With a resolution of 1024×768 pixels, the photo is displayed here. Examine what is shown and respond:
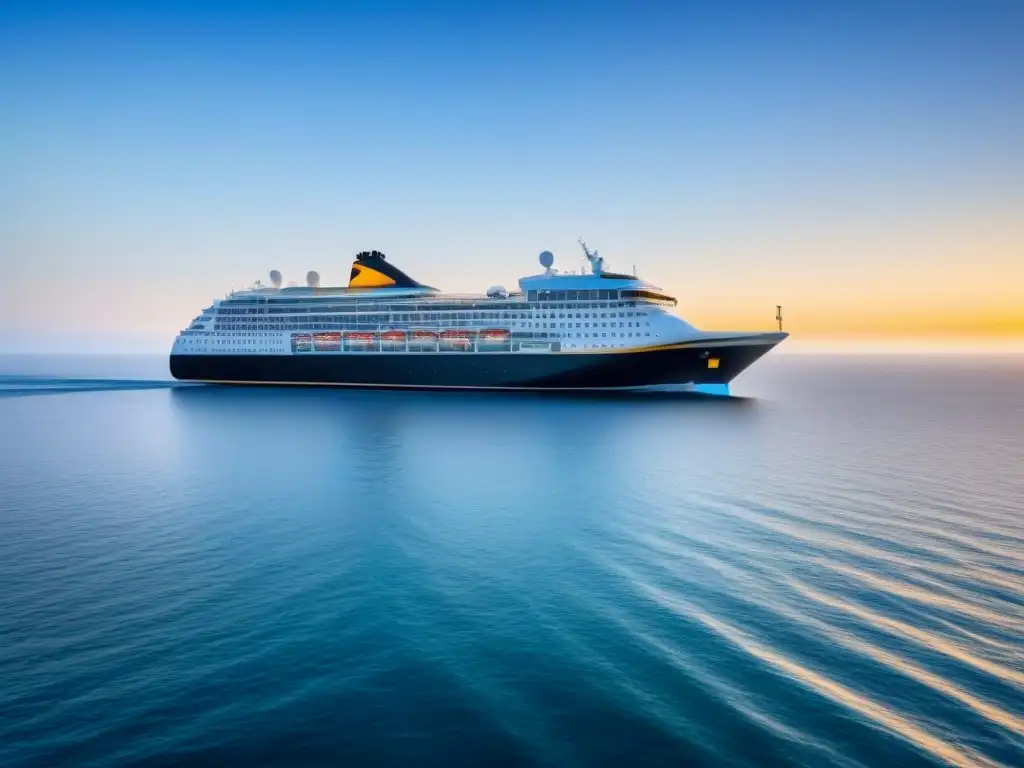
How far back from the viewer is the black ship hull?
6359cm

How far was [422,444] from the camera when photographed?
36.5 meters

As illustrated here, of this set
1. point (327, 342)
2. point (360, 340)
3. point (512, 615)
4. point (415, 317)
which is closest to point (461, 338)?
point (415, 317)

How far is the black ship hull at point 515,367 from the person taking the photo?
63594 millimetres

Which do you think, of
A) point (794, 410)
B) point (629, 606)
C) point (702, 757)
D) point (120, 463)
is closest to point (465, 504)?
point (629, 606)

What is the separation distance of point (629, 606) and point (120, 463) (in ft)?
95.2

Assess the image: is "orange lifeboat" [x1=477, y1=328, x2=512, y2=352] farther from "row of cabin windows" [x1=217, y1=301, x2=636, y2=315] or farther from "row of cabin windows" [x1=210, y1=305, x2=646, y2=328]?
"row of cabin windows" [x1=217, y1=301, x2=636, y2=315]

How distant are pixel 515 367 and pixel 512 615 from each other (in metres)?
56.3

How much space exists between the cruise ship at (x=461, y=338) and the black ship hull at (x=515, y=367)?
0.47 ft

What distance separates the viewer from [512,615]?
12.4 metres

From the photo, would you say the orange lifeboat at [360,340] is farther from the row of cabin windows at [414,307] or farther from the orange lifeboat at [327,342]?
the row of cabin windows at [414,307]

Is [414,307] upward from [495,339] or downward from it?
upward

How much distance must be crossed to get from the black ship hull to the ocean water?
35260 millimetres

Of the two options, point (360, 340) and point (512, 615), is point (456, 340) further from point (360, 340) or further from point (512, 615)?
point (512, 615)

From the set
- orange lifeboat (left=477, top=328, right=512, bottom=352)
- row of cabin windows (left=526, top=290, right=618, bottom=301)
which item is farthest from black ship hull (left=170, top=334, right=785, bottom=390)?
row of cabin windows (left=526, top=290, right=618, bottom=301)
